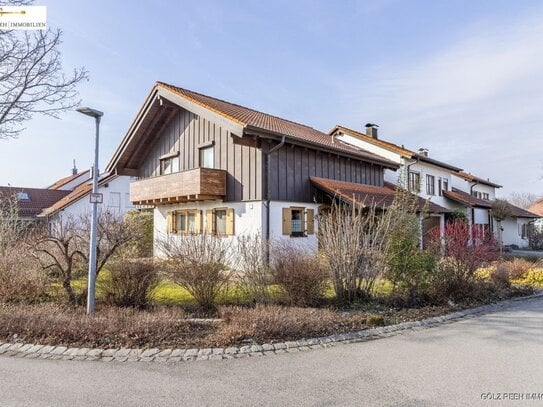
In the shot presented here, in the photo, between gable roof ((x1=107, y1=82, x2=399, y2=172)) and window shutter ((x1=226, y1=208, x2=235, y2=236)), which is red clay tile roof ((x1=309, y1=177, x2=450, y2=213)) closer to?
gable roof ((x1=107, y1=82, x2=399, y2=172))

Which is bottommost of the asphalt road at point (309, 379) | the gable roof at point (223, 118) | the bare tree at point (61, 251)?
the asphalt road at point (309, 379)

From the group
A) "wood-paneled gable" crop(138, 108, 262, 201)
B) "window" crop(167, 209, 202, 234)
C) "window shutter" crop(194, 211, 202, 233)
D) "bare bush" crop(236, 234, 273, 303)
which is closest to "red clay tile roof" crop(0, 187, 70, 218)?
"wood-paneled gable" crop(138, 108, 262, 201)

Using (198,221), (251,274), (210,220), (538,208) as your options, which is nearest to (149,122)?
(198,221)

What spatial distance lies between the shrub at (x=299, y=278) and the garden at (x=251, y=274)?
0.9 inches

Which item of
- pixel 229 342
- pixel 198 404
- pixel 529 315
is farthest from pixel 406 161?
pixel 198 404

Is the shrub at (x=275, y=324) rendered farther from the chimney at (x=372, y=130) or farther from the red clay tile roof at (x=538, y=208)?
the red clay tile roof at (x=538, y=208)

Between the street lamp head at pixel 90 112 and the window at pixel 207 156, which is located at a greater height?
the window at pixel 207 156

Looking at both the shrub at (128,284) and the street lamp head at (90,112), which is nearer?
the street lamp head at (90,112)

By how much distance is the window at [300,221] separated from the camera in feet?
50.0

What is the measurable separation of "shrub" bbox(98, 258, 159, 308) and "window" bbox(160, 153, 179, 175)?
1065 centimetres

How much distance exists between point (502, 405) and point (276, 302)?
16.0ft

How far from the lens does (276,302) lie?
332 inches

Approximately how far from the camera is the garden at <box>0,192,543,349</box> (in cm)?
815

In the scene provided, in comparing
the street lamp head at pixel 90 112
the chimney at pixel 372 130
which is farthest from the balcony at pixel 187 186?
the chimney at pixel 372 130
